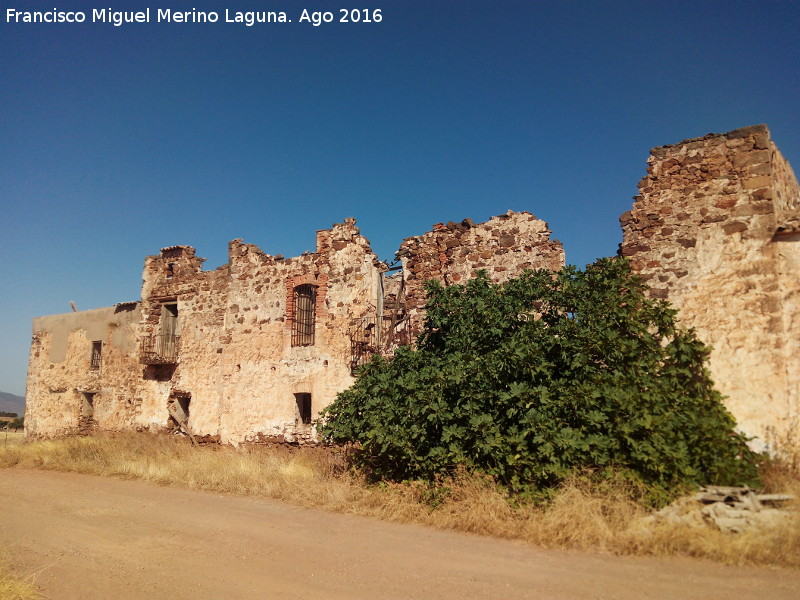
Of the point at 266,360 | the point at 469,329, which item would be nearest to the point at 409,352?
the point at 469,329

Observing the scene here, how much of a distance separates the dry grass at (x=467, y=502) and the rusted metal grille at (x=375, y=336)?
7.43 ft

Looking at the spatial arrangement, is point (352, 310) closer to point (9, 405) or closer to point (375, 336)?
point (375, 336)

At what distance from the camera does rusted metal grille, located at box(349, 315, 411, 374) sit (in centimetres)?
1301

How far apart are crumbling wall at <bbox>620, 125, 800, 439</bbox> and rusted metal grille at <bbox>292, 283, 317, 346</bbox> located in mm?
7689

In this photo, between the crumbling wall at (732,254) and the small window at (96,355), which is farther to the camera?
the small window at (96,355)

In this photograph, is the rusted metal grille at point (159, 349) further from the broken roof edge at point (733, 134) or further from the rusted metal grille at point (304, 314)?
the broken roof edge at point (733, 134)

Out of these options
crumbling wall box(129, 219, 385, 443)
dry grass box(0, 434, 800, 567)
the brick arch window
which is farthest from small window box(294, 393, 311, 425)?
the brick arch window

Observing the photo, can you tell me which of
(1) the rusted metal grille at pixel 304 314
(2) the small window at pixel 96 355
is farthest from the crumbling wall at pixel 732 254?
(2) the small window at pixel 96 355

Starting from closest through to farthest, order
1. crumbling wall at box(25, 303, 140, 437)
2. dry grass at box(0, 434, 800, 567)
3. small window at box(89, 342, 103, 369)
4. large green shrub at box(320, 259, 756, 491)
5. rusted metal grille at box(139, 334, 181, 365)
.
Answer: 1. dry grass at box(0, 434, 800, 567)
2. large green shrub at box(320, 259, 756, 491)
3. rusted metal grille at box(139, 334, 181, 365)
4. crumbling wall at box(25, 303, 140, 437)
5. small window at box(89, 342, 103, 369)

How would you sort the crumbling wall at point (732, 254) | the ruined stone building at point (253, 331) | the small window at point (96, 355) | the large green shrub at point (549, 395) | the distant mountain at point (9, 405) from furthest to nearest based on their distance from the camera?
the distant mountain at point (9, 405), the small window at point (96, 355), the ruined stone building at point (253, 331), the crumbling wall at point (732, 254), the large green shrub at point (549, 395)

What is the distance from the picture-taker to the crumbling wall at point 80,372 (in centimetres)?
1819

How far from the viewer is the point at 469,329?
33.4 feet

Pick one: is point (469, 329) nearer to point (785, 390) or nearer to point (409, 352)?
point (409, 352)

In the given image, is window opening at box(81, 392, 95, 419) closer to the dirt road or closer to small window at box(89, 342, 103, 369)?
small window at box(89, 342, 103, 369)
